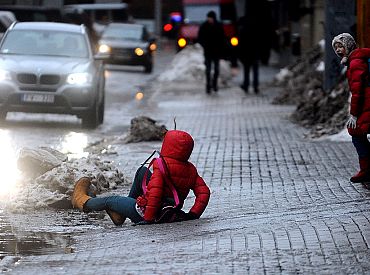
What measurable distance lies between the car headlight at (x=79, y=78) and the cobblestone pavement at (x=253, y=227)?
138 inches

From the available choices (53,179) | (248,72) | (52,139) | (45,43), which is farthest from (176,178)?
(248,72)

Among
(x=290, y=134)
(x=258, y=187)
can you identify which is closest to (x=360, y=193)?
(x=258, y=187)

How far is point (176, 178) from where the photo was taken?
9.28 meters

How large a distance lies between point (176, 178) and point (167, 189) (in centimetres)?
11

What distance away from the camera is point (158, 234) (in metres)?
8.90

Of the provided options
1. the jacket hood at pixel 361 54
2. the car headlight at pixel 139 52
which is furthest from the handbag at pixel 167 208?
the car headlight at pixel 139 52

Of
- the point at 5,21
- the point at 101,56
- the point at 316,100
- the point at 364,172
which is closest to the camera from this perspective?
the point at 364,172

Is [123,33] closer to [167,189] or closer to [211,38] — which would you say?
[211,38]

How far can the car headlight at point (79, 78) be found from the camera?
19370 millimetres

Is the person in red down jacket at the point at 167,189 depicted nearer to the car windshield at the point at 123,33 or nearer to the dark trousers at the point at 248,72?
the dark trousers at the point at 248,72

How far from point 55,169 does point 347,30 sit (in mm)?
11047

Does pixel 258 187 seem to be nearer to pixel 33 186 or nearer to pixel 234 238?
pixel 33 186

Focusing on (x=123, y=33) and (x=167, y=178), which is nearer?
(x=167, y=178)

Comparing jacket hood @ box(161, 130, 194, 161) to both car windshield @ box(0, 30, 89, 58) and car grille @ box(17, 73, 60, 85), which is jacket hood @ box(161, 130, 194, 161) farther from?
car windshield @ box(0, 30, 89, 58)
